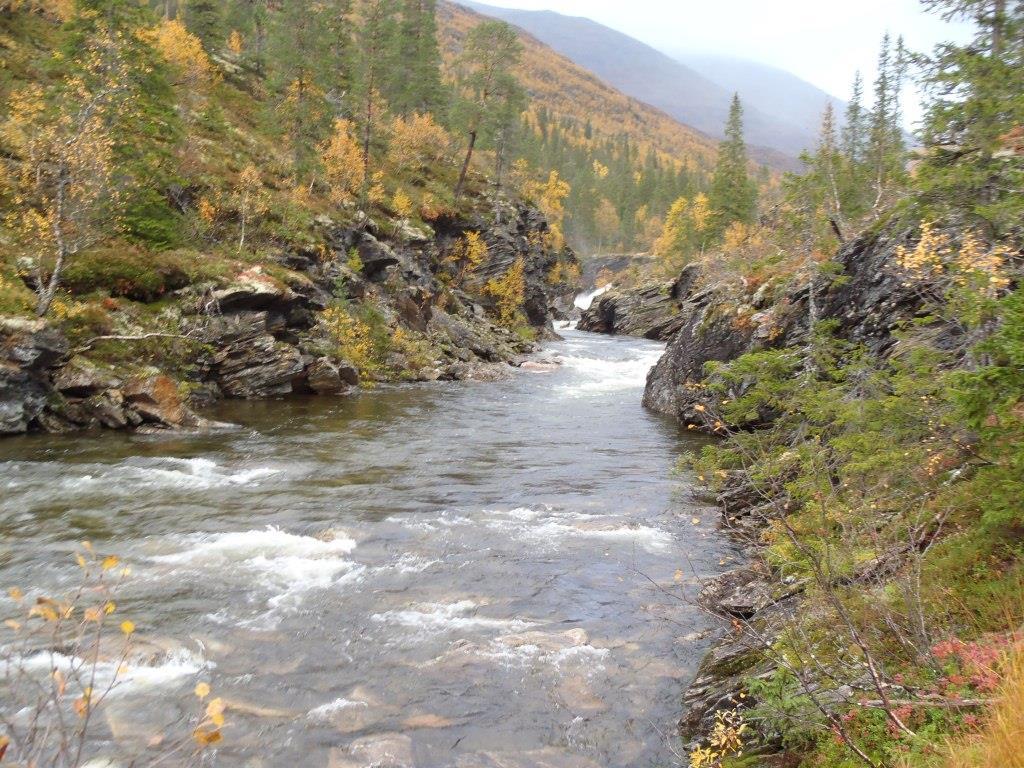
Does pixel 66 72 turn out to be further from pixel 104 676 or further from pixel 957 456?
pixel 957 456

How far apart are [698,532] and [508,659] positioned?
243 inches

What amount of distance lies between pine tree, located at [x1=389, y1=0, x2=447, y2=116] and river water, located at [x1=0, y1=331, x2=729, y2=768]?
4717cm

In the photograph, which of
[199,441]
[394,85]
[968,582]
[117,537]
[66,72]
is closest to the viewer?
[968,582]

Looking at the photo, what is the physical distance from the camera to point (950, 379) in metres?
6.38

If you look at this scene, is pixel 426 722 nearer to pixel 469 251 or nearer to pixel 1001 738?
pixel 1001 738

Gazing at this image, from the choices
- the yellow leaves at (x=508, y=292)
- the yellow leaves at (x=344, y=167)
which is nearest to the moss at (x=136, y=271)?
the yellow leaves at (x=344, y=167)

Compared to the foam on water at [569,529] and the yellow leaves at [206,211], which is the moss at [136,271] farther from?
the foam on water at [569,529]

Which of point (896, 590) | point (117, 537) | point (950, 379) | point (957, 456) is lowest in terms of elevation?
point (117, 537)

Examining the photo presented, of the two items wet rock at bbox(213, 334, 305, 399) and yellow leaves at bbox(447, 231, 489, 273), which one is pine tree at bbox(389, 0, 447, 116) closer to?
yellow leaves at bbox(447, 231, 489, 273)

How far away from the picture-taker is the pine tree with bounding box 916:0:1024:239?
9258mm

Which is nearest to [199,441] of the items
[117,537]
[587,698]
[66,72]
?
[117,537]

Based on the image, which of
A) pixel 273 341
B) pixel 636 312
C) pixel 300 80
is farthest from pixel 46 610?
pixel 636 312

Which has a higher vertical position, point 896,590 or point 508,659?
point 896,590

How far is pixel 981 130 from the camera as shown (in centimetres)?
955
